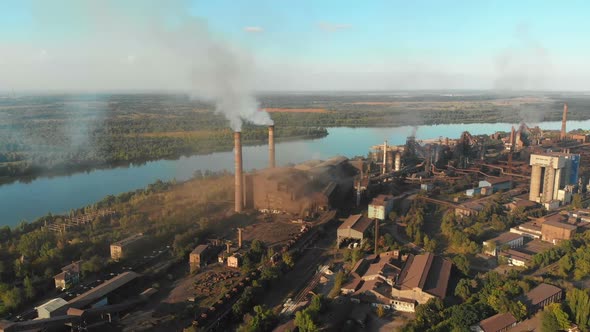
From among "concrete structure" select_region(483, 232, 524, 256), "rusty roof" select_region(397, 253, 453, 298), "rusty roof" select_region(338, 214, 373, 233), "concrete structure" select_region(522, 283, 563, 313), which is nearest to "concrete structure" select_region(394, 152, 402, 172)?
"rusty roof" select_region(338, 214, 373, 233)

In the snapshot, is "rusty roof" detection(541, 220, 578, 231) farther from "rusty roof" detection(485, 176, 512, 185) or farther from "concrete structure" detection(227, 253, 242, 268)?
"concrete structure" detection(227, 253, 242, 268)

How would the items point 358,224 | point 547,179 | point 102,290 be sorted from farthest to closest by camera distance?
point 547,179 < point 358,224 < point 102,290

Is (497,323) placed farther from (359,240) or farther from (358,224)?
(358,224)

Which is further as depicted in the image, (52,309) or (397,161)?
(397,161)

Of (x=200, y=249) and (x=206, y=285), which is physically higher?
(x=200, y=249)

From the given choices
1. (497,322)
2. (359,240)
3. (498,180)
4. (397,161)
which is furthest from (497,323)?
(397,161)

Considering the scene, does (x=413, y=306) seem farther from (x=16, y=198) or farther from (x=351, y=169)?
(x=16, y=198)

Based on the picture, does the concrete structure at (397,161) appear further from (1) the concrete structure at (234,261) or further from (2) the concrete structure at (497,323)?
(2) the concrete structure at (497,323)

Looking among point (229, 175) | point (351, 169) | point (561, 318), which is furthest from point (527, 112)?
point (561, 318)
